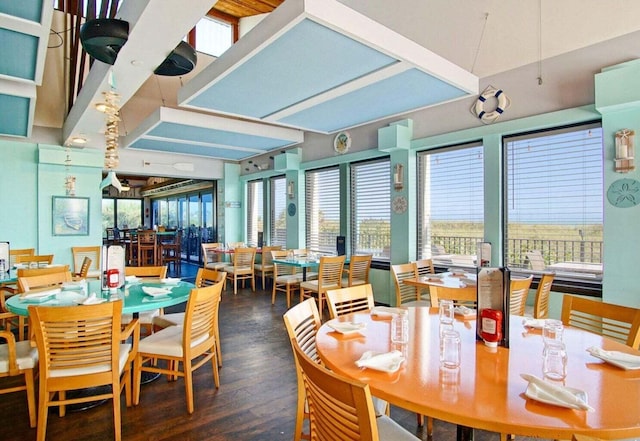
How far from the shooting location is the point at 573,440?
3.35 feet

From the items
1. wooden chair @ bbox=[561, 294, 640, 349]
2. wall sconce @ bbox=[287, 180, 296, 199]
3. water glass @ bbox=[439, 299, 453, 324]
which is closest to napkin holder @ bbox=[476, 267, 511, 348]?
water glass @ bbox=[439, 299, 453, 324]

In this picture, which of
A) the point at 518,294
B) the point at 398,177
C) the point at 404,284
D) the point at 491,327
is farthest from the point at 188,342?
the point at 398,177

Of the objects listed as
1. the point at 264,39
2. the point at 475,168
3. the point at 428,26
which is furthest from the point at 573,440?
the point at 428,26

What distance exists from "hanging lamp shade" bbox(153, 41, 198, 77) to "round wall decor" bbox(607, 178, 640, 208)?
4.51 m

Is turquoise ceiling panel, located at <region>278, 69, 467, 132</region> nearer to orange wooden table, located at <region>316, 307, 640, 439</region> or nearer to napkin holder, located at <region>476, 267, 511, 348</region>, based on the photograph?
napkin holder, located at <region>476, 267, 511, 348</region>

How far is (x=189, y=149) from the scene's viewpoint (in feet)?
25.4

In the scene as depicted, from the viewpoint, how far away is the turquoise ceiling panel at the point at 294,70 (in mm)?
2975

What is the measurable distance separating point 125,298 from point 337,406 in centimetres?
231

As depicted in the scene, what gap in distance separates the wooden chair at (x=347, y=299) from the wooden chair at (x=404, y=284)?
1.33m

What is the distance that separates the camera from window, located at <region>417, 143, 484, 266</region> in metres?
4.84

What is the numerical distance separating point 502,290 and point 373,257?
4.57 metres

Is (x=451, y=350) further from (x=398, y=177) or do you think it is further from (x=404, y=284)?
(x=398, y=177)

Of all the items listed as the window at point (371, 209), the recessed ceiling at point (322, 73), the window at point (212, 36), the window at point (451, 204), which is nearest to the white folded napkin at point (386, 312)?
the recessed ceiling at point (322, 73)

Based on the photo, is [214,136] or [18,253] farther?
[214,136]
